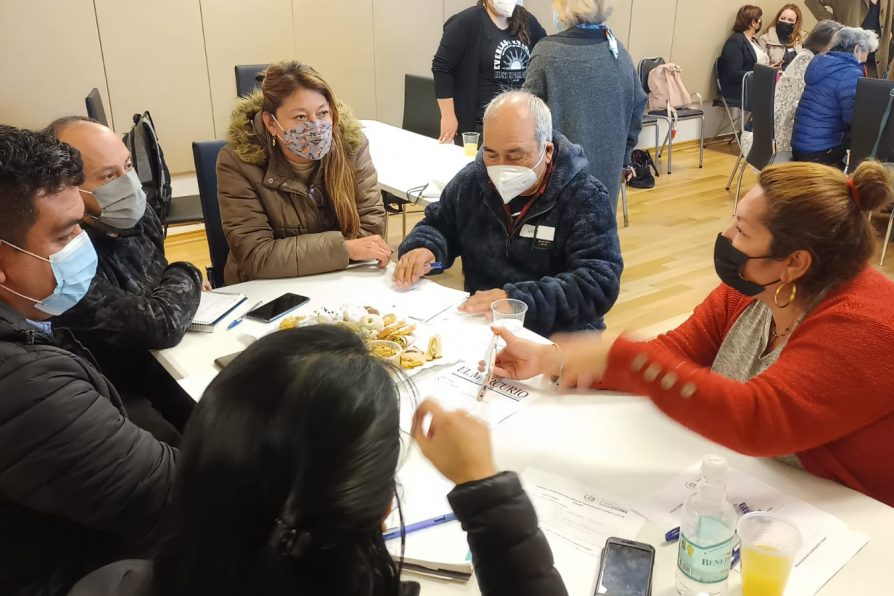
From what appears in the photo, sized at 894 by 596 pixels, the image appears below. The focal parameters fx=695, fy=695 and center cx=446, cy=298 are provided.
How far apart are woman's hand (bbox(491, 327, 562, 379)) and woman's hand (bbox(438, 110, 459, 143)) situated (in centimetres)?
281

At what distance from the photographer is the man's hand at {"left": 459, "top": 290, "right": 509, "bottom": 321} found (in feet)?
6.52

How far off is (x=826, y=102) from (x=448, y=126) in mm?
2636

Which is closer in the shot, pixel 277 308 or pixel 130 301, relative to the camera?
pixel 130 301

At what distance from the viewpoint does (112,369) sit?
6.64ft

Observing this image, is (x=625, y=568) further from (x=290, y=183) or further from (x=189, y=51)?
(x=189, y=51)

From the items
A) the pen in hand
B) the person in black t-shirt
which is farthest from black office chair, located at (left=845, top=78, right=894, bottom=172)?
the pen in hand

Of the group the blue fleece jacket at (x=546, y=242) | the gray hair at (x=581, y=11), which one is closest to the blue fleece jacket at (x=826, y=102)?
the gray hair at (x=581, y=11)

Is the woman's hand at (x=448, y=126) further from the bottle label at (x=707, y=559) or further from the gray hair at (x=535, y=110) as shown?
the bottle label at (x=707, y=559)

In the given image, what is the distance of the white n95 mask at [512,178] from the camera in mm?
2193

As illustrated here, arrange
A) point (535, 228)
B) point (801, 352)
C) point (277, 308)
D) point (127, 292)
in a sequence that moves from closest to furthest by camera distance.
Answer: point (801, 352)
point (127, 292)
point (277, 308)
point (535, 228)

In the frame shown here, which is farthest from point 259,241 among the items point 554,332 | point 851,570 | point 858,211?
point 851,570

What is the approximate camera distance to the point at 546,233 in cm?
226

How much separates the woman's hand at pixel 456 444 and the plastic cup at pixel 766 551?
1.40 ft

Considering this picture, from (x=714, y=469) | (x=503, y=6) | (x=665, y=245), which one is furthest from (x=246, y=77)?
(x=714, y=469)
